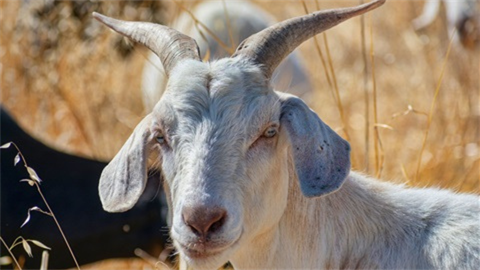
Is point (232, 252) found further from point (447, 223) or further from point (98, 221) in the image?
point (98, 221)

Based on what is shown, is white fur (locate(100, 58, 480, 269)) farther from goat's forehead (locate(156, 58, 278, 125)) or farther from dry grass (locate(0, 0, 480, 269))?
dry grass (locate(0, 0, 480, 269))

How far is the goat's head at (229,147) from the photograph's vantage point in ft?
12.8

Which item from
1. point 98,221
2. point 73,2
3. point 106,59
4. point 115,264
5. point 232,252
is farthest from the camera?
point 106,59

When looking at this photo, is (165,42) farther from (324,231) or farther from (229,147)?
(324,231)

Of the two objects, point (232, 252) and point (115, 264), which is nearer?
point (232, 252)

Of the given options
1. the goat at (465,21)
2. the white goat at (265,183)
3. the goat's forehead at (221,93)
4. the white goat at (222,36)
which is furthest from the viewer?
the goat at (465,21)

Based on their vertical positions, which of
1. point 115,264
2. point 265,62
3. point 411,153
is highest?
point 265,62

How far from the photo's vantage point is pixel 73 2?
810 centimetres

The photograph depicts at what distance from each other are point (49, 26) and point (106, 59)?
0.95 metres

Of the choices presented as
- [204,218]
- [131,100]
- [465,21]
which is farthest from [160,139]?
[131,100]

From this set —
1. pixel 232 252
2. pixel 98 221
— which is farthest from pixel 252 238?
pixel 98 221

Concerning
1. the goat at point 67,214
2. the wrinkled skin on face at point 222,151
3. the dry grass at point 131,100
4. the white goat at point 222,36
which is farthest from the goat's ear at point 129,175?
the white goat at point 222,36

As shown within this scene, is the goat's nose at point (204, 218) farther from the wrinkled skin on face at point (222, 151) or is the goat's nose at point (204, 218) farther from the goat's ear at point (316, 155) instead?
the goat's ear at point (316, 155)

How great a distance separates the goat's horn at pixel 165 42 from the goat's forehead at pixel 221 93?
119 mm
